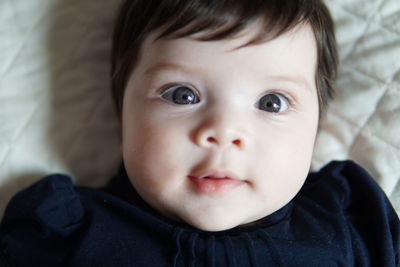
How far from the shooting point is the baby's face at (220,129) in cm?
74

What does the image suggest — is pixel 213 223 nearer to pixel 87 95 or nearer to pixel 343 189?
pixel 343 189

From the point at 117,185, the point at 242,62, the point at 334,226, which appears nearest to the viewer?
the point at 242,62

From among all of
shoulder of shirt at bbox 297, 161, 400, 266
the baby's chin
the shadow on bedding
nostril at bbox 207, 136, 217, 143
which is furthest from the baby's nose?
the shadow on bedding

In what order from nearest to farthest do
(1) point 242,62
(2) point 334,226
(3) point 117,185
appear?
(1) point 242,62, (2) point 334,226, (3) point 117,185

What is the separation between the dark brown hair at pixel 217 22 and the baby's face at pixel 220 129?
0.02 m

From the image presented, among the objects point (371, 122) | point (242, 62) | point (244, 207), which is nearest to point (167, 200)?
point (244, 207)

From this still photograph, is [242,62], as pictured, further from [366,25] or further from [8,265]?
[8,265]

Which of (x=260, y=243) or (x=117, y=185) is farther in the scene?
(x=117, y=185)

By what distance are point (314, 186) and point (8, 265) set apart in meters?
0.59

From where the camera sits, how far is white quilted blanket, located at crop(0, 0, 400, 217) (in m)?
0.97

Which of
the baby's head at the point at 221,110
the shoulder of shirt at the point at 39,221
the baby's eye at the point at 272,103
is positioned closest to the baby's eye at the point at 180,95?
the baby's head at the point at 221,110

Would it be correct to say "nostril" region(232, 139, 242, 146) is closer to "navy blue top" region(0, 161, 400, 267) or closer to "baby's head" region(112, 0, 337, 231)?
"baby's head" region(112, 0, 337, 231)

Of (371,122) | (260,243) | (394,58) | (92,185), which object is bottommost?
(92,185)

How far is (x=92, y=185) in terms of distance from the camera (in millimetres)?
1028
